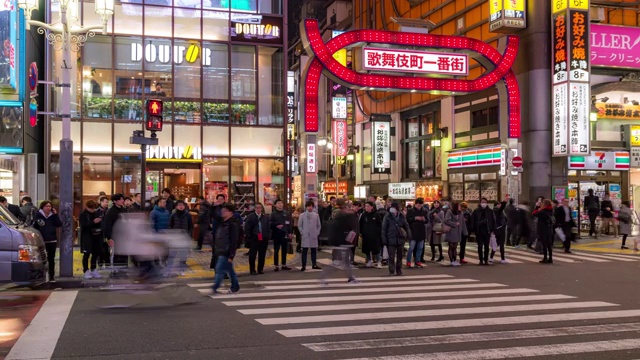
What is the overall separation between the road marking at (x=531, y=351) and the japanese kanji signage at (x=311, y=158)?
16.1 metres

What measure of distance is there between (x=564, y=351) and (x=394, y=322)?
8.54 ft

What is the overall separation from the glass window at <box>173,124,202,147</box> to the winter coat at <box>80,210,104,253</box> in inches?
504

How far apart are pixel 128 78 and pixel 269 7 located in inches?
276

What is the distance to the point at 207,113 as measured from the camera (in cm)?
2778

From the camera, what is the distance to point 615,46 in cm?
2844

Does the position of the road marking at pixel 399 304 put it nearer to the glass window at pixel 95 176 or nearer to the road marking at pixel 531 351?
the road marking at pixel 531 351

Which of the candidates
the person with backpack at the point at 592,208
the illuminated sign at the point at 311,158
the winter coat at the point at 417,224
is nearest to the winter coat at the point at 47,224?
the winter coat at the point at 417,224

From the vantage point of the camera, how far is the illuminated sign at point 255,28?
90.6 ft

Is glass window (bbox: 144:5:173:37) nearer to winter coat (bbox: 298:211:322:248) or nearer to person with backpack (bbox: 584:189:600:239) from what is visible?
winter coat (bbox: 298:211:322:248)

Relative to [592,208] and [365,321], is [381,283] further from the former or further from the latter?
[592,208]

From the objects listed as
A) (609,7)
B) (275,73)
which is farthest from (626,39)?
(275,73)

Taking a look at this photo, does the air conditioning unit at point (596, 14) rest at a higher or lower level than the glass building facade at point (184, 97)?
higher

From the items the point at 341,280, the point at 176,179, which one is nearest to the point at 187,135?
the point at 176,179

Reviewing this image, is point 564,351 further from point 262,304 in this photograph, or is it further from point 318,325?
point 262,304
